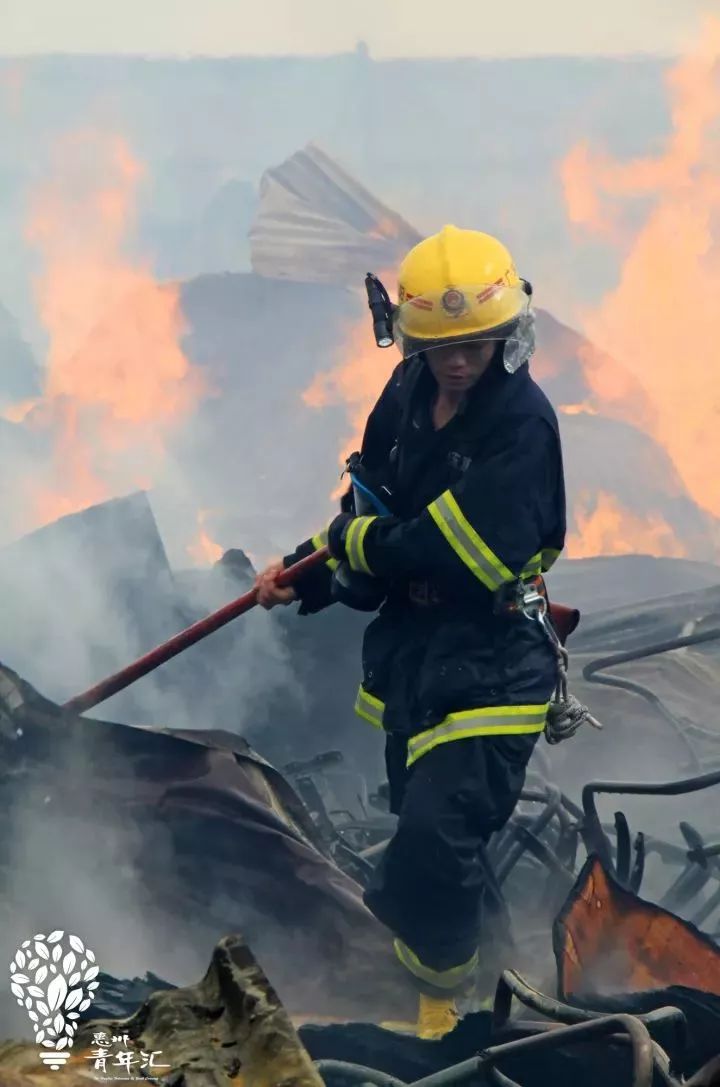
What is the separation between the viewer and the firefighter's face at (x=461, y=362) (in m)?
2.61

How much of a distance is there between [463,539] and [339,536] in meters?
0.29

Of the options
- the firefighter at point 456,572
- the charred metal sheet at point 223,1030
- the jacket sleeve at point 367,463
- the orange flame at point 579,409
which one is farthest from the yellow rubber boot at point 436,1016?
the orange flame at point 579,409

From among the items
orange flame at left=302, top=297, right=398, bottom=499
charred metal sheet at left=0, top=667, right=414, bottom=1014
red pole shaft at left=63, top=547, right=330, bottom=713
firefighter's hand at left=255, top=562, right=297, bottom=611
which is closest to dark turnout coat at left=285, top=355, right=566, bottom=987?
charred metal sheet at left=0, top=667, right=414, bottom=1014

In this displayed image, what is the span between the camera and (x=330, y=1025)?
2734mm

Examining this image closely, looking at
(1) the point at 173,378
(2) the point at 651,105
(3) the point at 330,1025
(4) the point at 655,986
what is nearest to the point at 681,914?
(4) the point at 655,986

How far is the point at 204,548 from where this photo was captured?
327 cm

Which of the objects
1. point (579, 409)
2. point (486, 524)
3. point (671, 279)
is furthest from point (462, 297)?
point (671, 279)

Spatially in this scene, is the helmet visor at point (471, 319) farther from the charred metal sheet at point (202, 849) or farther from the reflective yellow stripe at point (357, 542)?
the charred metal sheet at point (202, 849)

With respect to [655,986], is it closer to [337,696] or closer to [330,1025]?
[330,1025]

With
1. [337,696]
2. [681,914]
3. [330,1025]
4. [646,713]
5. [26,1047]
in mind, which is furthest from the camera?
[646,713]

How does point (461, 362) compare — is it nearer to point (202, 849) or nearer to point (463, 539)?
point (463, 539)

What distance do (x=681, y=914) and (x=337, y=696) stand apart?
1.01 m

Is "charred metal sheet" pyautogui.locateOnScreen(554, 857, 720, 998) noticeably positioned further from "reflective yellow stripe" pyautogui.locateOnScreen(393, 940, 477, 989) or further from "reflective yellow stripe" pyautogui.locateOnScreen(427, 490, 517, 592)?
"reflective yellow stripe" pyautogui.locateOnScreen(427, 490, 517, 592)

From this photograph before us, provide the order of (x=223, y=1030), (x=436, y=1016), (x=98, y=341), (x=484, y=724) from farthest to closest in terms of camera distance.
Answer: (x=98, y=341) < (x=436, y=1016) < (x=484, y=724) < (x=223, y=1030)
